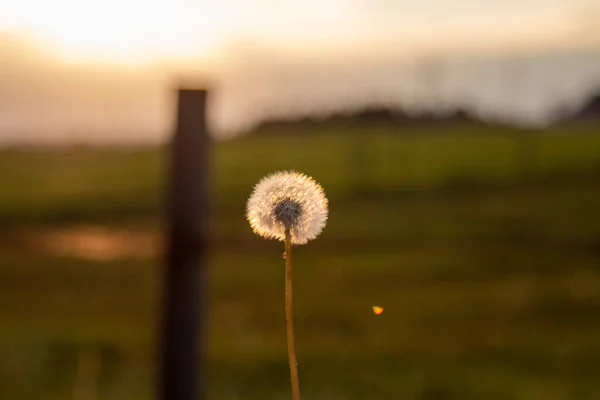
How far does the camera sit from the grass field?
219 inches

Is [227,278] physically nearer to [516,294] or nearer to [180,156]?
[516,294]

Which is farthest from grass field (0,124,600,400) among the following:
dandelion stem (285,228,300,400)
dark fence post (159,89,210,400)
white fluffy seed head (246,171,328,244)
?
dandelion stem (285,228,300,400)

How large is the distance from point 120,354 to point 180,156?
4.79 meters

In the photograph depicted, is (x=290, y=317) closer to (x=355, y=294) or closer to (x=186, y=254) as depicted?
(x=186, y=254)

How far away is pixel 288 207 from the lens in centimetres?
100

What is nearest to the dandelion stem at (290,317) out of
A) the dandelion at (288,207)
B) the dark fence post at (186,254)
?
the dandelion at (288,207)

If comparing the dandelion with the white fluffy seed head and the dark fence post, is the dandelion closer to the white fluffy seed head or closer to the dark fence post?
the white fluffy seed head

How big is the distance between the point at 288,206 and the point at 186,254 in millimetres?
2057

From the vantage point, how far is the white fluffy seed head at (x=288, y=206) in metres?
0.96

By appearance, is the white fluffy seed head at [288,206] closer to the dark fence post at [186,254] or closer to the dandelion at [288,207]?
the dandelion at [288,207]

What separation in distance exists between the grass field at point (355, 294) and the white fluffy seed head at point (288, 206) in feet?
7.33

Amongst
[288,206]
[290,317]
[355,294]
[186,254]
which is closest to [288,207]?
[288,206]

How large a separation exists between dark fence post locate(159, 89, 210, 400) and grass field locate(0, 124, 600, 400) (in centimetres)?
29

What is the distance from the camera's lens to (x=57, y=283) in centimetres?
1381
